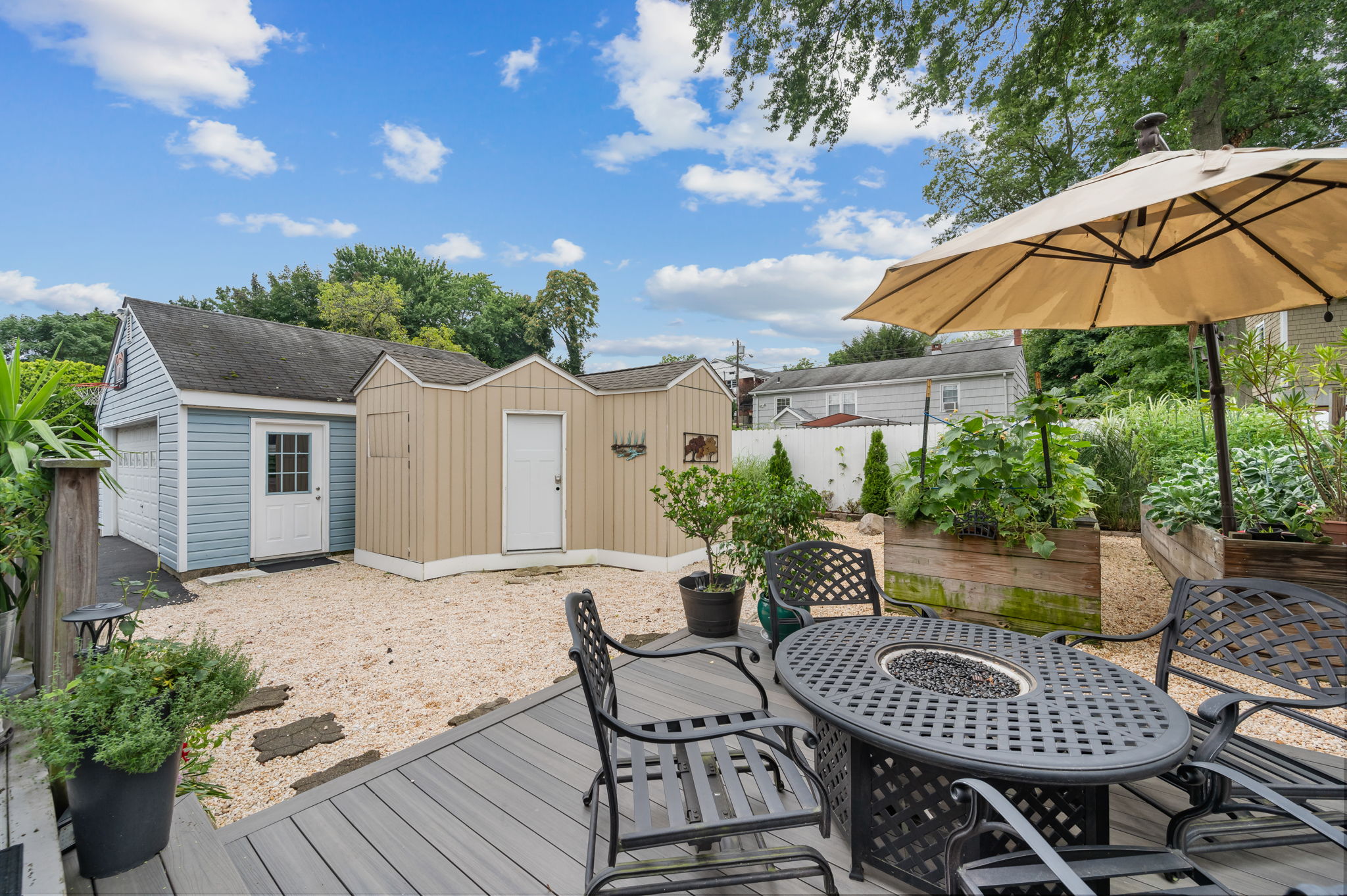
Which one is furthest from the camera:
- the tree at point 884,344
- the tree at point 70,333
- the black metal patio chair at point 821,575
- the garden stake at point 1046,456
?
the tree at point 884,344

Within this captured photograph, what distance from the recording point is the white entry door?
6945 millimetres

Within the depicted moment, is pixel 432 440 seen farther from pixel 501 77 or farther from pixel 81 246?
pixel 81 246

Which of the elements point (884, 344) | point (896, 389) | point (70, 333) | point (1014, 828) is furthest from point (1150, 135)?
point (70, 333)

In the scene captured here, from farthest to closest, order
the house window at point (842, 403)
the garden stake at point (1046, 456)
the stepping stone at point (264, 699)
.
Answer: the house window at point (842, 403) → the garden stake at point (1046, 456) → the stepping stone at point (264, 699)

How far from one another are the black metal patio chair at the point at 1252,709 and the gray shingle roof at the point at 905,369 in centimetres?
1547

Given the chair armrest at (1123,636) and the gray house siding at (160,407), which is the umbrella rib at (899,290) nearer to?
the chair armrest at (1123,636)

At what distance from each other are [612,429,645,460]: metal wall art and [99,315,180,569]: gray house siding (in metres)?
5.36

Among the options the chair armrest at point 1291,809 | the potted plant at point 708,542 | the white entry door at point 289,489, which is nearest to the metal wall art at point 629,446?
the potted plant at point 708,542

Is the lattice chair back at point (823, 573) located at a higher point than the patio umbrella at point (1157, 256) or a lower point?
lower

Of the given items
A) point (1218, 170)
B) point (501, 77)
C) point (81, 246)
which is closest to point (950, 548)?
point (1218, 170)

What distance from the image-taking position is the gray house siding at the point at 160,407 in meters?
6.48

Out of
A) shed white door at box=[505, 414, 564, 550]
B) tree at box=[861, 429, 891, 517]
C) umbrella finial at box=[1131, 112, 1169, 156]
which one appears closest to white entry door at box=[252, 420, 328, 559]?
shed white door at box=[505, 414, 564, 550]

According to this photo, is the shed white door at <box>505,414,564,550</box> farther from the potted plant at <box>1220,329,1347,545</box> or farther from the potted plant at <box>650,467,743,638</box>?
the potted plant at <box>1220,329,1347,545</box>

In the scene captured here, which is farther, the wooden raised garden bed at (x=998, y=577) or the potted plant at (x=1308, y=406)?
the wooden raised garden bed at (x=998, y=577)
